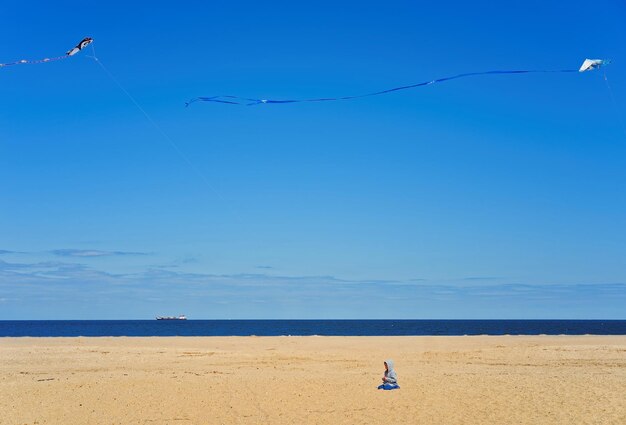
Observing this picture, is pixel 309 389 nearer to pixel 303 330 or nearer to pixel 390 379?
pixel 390 379

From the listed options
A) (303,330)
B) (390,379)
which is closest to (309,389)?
(390,379)

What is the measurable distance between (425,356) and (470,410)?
42.8 ft

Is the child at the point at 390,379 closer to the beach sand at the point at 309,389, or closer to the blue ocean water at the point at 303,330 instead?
the beach sand at the point at 309,389

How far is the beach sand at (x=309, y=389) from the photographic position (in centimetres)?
1350

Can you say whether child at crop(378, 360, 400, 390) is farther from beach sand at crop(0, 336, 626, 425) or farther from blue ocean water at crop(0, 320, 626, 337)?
blue ocean water at crop(0, 320, 626, 337)

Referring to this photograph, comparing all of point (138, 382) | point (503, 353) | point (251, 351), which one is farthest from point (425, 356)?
point (138, 382)

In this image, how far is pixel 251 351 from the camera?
29.9 metres

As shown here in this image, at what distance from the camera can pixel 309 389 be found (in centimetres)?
1686

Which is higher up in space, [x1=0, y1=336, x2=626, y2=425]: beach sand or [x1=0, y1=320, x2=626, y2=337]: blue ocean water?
[x1=0, y1=320, x2=626, y2=337]: blue ocean water

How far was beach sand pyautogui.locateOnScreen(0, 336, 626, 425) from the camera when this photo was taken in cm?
1350

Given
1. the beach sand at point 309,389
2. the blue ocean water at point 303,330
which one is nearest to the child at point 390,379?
the beach sand at point 309,389

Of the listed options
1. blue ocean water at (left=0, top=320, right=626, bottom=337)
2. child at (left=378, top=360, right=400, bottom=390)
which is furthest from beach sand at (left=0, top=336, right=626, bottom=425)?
blue ocean water at (left=0, top=320, right=626, bottom=337)

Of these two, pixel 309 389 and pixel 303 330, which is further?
pixel 303 330

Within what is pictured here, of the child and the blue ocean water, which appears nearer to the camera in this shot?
the child
